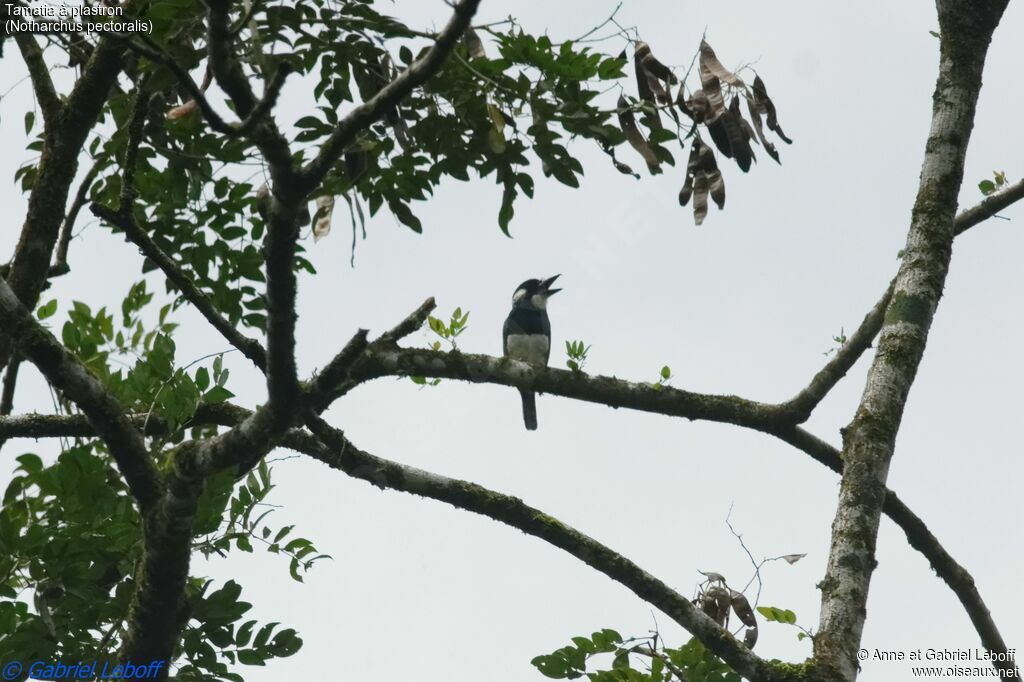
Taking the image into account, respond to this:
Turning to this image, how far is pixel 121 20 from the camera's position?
154 inches

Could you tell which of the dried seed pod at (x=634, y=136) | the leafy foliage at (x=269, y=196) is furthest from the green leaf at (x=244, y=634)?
the dried seed pod at (x=634, y=136)

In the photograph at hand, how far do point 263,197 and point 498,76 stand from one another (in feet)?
3.85

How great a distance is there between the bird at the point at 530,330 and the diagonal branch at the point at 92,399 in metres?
5.27

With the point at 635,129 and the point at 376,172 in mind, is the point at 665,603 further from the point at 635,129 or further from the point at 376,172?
the point at 376,172

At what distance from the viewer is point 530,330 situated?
917 centimetres

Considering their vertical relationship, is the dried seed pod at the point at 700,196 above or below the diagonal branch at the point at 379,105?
above

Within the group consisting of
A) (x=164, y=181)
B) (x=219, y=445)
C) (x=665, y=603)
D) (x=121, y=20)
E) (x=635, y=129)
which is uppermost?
(x=164, y=181)

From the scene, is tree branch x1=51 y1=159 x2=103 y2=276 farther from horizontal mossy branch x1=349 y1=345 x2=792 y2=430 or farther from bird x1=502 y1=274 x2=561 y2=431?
bird x1=502 y1=274 x2=561 y2=431

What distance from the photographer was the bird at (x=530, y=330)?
29.9 feet

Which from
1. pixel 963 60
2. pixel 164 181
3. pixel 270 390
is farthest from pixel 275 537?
pixel 963 60

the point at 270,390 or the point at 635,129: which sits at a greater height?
the point at 635,129

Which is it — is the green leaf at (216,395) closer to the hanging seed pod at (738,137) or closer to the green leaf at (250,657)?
the green leaf at (250,657)

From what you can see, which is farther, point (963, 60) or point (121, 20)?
point (963, 60)

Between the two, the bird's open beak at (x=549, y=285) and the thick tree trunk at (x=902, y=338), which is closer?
the thick tree trunk at (x=902, y=338)
